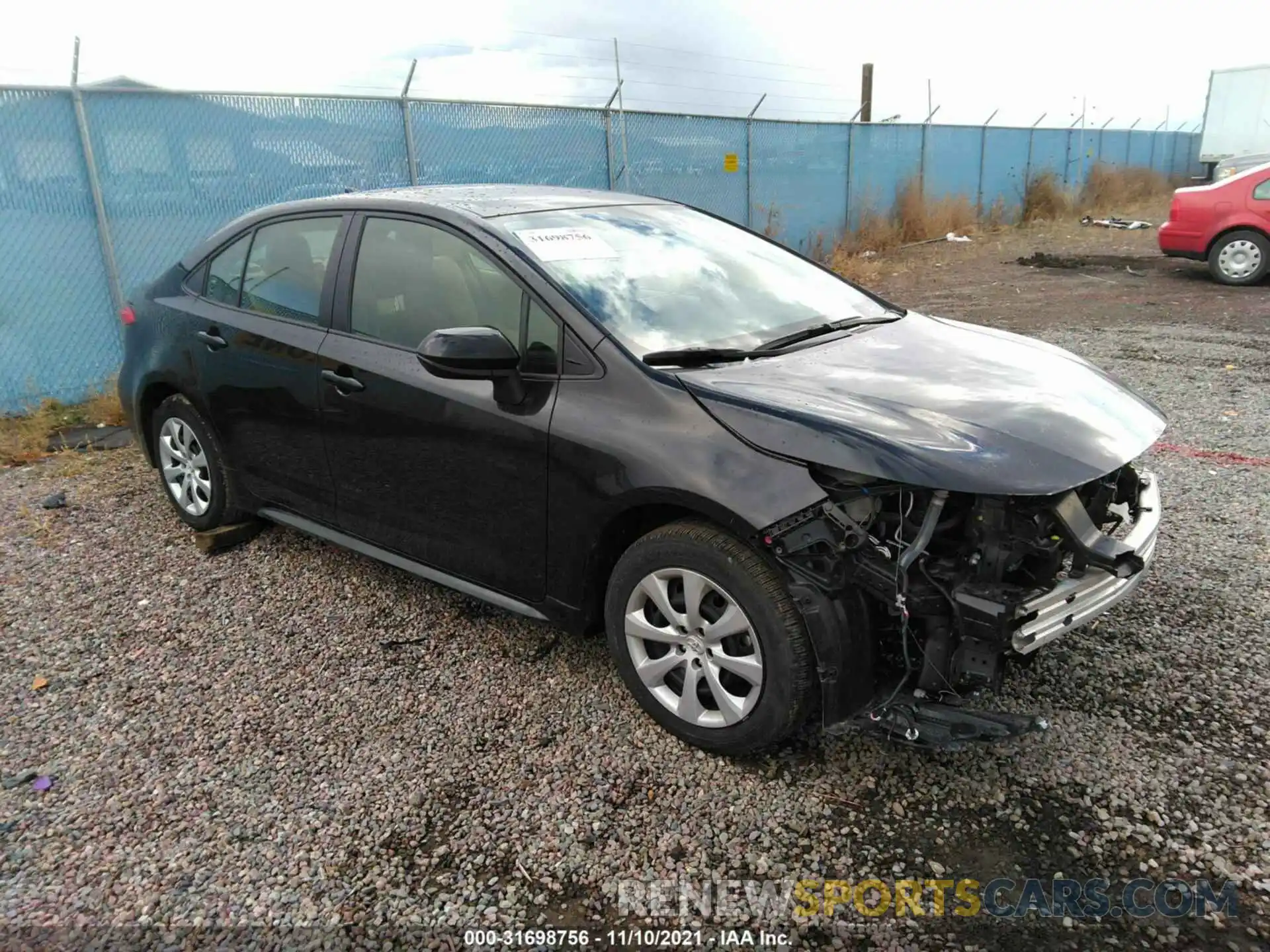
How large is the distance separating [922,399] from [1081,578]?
26.6 inches

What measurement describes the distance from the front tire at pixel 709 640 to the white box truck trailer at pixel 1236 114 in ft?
88.7

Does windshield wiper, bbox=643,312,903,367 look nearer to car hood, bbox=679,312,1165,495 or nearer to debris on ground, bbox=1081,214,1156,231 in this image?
car hood, bbox=679,312,1165,495

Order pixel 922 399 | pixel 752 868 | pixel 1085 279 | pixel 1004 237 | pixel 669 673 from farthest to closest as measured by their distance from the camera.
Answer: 1. pixel 1004 237
2. pixel 1085 279
3. pixel 669 673
4. pixel 922 399
5. pixel 752 868

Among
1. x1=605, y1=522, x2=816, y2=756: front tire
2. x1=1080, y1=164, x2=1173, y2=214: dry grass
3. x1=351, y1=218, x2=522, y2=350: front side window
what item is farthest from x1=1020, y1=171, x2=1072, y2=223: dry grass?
x1=605, y1=522, x2=816, y2=756: front tire

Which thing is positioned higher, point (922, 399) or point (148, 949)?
point (922, 399)

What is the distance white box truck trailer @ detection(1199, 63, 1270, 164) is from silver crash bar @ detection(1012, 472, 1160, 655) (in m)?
26.1

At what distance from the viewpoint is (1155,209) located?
25.0m

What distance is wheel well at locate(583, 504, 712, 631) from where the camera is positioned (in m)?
2.87

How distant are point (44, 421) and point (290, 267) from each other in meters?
4.29

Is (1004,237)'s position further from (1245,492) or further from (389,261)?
(389,261)

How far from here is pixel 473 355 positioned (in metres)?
2.89

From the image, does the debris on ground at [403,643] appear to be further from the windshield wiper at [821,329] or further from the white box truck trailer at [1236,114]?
the white box truck trailer at [1236,114]

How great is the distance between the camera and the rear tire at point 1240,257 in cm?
1170

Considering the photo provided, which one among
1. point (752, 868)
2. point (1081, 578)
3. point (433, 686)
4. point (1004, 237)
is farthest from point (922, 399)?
point (1004, 237)
